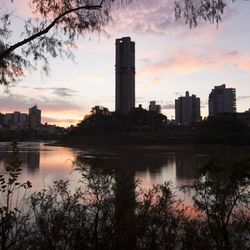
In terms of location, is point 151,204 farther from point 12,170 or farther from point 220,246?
point 12,170

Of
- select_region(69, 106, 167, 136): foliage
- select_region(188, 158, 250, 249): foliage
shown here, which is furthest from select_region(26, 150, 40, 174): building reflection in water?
select_region(69, 106, 167, 136): foliage

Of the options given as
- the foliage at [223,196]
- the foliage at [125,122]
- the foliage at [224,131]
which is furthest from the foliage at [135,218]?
the foliage at [125,122]

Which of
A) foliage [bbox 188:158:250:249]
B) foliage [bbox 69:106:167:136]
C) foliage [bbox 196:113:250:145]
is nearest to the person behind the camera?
foliage [bbox 188:158:250:249]

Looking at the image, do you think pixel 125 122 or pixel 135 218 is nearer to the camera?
pixel 135 218

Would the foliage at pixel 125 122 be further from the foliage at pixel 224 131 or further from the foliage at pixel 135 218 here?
the foliage at pixel 135 218

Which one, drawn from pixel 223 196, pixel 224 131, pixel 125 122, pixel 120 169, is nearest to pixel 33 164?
pixel 120 169

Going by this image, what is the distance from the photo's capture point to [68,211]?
304 inches

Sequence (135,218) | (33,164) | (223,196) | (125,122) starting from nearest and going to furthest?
(135,218) < (223,196) < (33,164) < (125,122)

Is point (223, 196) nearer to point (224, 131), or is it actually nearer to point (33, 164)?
point (33, 164)

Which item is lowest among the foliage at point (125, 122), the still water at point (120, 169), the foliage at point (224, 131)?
the still water at point (120, 169)

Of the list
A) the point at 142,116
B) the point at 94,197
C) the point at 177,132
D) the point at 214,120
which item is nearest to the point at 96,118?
the point at 142,116

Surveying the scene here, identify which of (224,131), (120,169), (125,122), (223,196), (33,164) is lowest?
(33,164)

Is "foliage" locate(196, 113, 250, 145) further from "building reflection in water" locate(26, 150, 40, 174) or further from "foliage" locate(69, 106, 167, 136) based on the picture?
"building reflection in water" locate(26, 150, 40, 174)

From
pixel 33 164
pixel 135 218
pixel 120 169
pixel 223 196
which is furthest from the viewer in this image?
pixel 33 164
